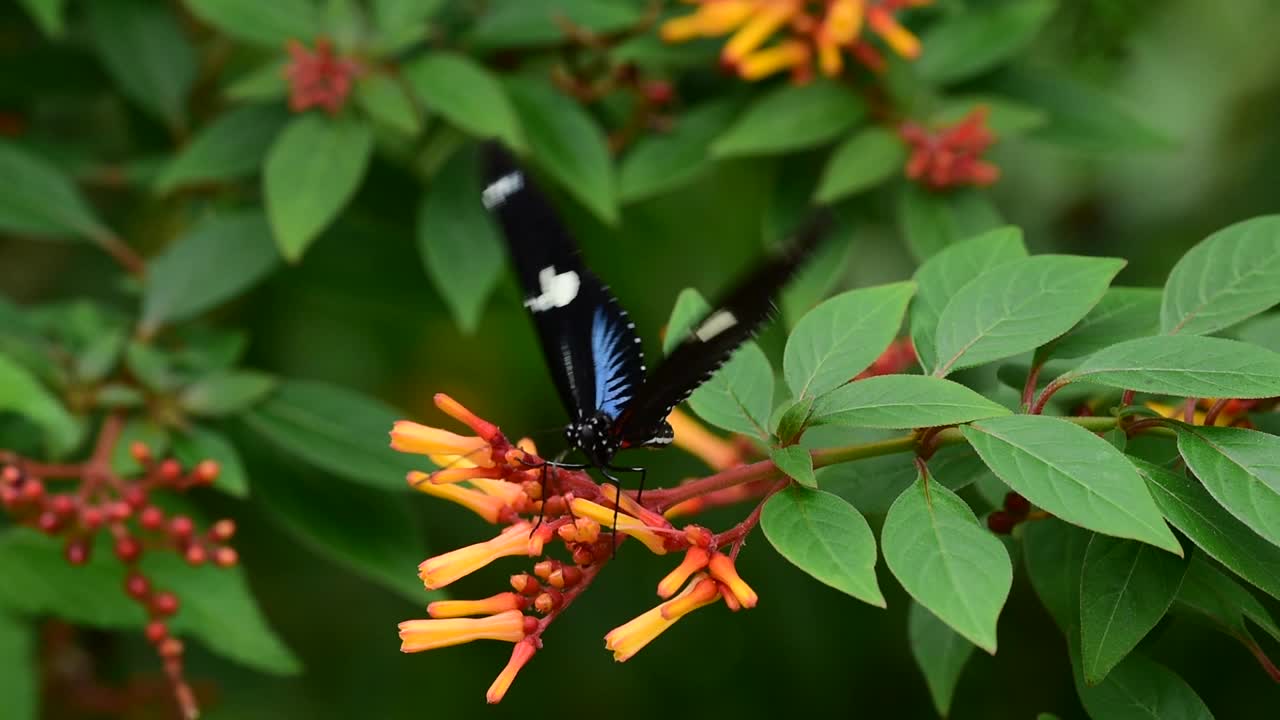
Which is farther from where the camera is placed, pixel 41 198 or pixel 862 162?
pixel 41 198

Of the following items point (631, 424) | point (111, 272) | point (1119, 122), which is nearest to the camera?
point (631, 424)

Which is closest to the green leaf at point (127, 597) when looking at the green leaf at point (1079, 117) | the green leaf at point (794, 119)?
the green leaf at point (794, 119)

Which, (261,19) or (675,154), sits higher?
(261,19)

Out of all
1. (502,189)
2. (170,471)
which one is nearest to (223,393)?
(170,471)

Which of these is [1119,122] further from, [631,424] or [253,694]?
[253,694]

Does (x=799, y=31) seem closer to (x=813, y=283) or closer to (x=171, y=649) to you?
(x=813, y=283)

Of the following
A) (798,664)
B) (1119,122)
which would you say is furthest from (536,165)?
(798,664)
